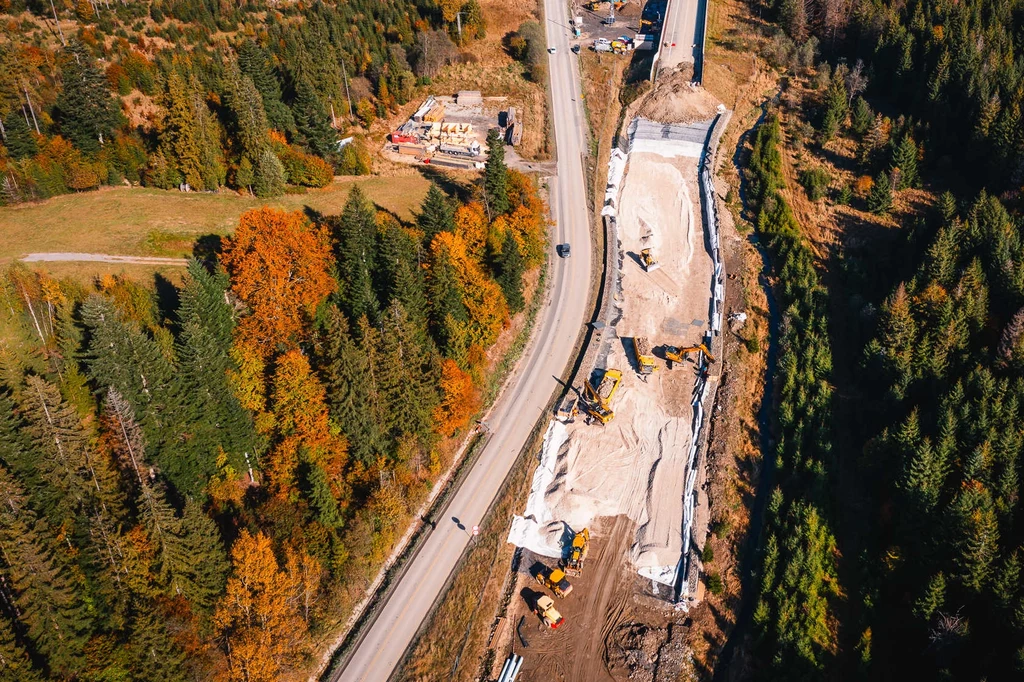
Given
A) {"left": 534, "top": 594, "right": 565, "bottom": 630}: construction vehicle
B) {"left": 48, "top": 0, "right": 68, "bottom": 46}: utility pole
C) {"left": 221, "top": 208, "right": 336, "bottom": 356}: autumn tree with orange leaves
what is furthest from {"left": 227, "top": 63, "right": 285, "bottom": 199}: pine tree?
{"left": 534, "top": 594, "right": 565, "bottom": 630}: construction vehicle

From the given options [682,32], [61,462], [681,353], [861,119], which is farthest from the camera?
[682,32]

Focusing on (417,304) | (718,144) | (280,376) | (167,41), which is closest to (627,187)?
(718,144)

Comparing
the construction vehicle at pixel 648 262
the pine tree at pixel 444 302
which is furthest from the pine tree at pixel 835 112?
the pine tree at pixel 444 302

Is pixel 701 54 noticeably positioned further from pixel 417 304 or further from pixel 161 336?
pixel 161 336

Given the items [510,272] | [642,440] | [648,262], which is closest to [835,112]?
[648,262]

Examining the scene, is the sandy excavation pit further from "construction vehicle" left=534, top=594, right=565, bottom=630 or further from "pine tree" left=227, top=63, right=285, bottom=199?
"pine tree" left=227, top=63, right=285, bottom=199

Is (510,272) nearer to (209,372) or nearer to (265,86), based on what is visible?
(209,372)
